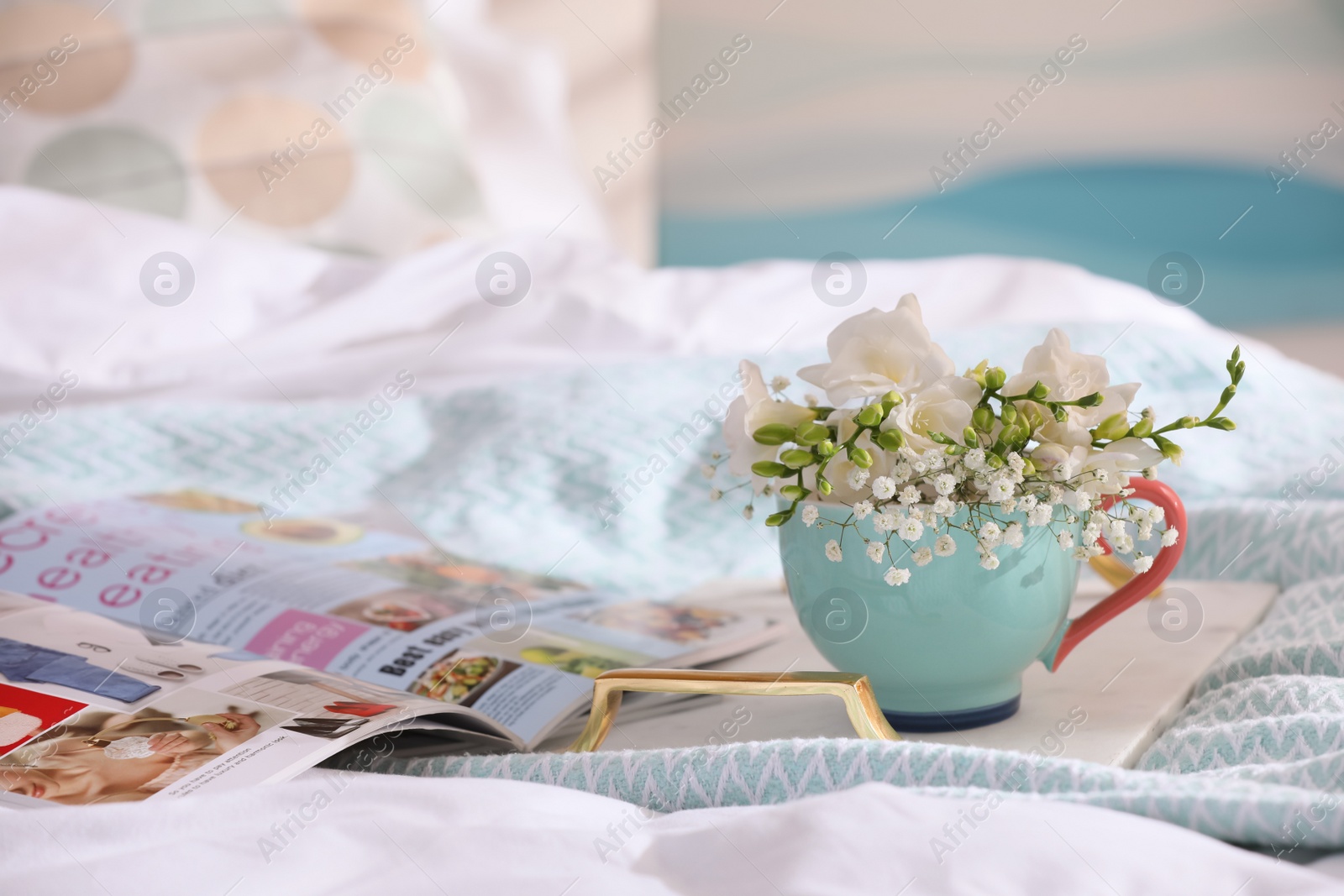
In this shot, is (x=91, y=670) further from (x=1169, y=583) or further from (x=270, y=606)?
(x=1169, y=583)

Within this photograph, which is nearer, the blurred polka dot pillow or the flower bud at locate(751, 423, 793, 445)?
the flower bud at locate(751, 423, 793, 445)

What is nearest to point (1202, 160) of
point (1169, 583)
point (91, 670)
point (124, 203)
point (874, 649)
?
point (1169, 583)

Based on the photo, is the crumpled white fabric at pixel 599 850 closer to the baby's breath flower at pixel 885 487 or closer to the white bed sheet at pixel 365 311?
the baby's breath flower at pixel 885 487

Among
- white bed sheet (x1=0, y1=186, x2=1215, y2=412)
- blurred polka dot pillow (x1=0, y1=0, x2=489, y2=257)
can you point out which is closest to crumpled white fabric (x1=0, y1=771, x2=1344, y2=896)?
white bed sheet (x1=0, y1=186, x2=1215, y2=412)

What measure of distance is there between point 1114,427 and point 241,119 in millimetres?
1488

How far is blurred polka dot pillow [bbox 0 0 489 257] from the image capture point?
5.27 ft

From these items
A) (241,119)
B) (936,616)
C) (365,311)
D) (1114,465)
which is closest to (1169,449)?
(1114,465)

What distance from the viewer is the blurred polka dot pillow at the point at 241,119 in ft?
5.27

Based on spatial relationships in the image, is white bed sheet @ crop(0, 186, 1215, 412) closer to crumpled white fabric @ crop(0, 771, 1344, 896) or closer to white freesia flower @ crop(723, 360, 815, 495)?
white freesia flower @ crop(723, 360, 815, 495)

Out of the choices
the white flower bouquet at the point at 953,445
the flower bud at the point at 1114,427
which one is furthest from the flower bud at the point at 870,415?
the flower bud at the point at 1114,427

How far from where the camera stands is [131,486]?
1.08 meters

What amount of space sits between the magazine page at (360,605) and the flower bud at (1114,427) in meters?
0.27

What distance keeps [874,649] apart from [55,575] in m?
0.53

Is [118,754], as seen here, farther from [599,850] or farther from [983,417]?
[983,417]
